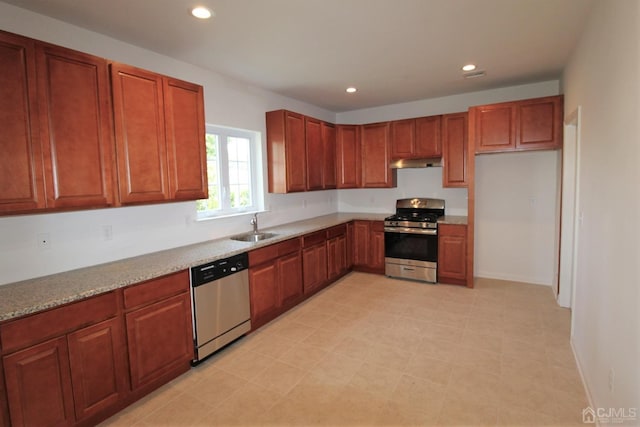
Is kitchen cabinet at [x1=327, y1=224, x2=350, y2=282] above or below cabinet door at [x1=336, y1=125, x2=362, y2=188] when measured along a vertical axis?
below

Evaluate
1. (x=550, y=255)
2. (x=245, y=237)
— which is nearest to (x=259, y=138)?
(x=245, y=237)

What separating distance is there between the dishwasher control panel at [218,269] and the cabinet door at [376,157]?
2.78 meters

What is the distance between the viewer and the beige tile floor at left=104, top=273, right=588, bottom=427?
2.18 metres

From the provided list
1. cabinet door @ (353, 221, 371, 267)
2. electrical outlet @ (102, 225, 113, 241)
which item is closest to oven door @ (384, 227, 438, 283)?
cabinet door @ (353, 221, 371, 267)

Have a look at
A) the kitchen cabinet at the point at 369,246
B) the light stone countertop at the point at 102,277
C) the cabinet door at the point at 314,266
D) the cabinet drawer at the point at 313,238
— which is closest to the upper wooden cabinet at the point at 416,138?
the kitchen cabinet at the point at 369,246

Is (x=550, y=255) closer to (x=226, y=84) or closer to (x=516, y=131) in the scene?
(x=516, y=131)

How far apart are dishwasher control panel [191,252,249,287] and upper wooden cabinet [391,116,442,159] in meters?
3.02

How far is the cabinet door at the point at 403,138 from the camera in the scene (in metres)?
4.96

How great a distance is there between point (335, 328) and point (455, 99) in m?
3.75

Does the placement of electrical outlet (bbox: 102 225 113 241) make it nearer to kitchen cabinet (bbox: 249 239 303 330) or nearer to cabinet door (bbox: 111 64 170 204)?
cabinet door (bbox: 111 64 170 204)

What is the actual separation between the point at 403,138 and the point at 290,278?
8.98ft

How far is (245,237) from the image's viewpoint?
3898mm

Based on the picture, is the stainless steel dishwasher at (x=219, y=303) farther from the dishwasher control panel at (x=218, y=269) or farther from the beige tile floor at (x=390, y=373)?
the beige tile floor at (x=390, y=373)

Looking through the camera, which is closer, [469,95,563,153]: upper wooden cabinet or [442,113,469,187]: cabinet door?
[469,95,563,153]: upper wooden cabinet
